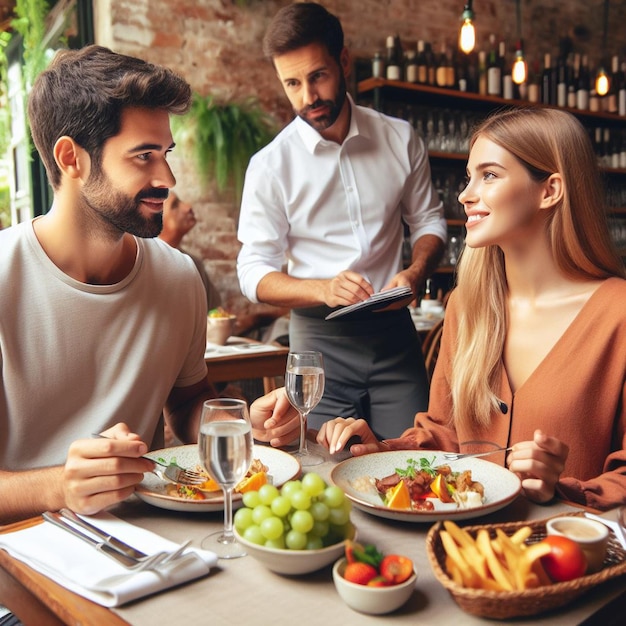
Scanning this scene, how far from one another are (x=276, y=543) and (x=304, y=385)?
56cm

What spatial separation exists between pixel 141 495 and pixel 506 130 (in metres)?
1.25

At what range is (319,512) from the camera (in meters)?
Result: 0.97

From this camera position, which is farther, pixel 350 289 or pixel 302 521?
pixel 350 289

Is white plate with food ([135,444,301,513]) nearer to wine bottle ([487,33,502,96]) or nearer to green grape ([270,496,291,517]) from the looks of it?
green grape ([270,496,291,517])

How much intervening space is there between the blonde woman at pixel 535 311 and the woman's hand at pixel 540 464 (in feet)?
1.16

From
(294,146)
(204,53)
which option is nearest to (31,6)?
(204,53)

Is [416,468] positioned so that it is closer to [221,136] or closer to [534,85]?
[221,136]

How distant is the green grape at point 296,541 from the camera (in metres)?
0.95

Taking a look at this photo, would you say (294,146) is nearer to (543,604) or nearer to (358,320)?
(358,320)

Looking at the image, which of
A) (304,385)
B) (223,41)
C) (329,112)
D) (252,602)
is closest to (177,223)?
(223,41)

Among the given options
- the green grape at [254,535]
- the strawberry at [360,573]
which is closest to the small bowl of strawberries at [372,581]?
the strawberry at [360,573]

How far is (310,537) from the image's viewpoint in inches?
38.1

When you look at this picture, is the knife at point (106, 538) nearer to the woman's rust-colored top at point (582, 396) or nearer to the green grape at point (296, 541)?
the green grape at point (296, 541)

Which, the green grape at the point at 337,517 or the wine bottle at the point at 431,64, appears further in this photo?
the wine bottle at the point at 431,64
